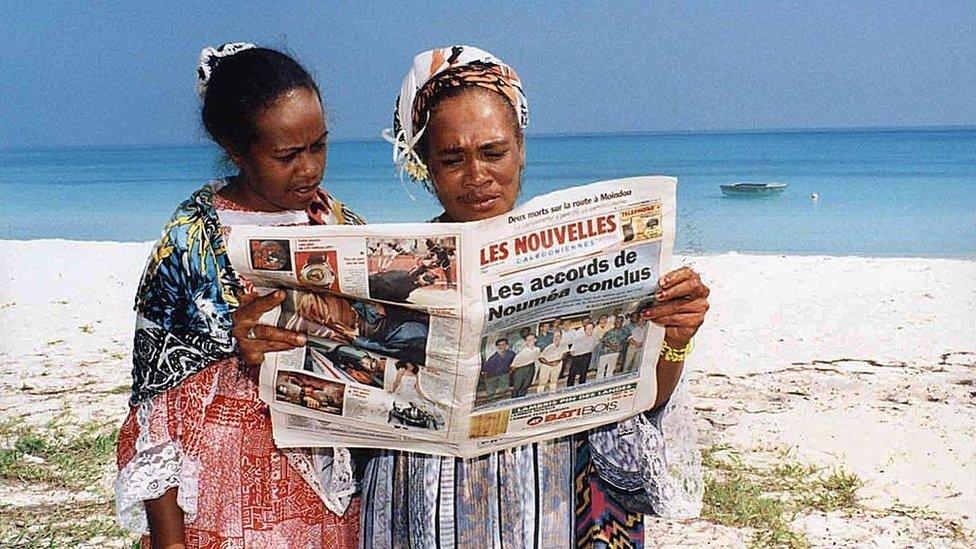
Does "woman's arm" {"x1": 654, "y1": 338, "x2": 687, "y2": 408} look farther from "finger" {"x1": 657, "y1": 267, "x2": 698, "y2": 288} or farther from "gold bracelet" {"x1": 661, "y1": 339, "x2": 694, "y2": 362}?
"finger" {"x1": 657, "y1": 267, "x2": 698, "y2": 288}

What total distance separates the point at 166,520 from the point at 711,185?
2559 centimetres

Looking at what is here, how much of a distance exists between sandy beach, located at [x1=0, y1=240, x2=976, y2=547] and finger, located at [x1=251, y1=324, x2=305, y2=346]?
160 centimetres

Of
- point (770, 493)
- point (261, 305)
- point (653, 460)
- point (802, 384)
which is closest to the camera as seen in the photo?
point (261, 305)

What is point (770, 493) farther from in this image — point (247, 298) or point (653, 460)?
point (247, 298)

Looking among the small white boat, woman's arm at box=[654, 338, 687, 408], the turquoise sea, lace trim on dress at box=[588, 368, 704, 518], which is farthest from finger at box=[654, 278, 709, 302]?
the small white boat

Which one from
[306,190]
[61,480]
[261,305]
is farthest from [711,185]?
[261,305]

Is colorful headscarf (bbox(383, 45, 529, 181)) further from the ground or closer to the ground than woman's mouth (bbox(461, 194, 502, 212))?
further from the ground

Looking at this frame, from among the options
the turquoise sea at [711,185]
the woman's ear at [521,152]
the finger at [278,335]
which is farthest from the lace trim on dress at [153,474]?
the turquoise sea at [711,185]

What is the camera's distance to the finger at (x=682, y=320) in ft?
5.88

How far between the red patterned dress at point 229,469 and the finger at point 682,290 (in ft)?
2.24

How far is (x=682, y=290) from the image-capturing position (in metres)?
1.77

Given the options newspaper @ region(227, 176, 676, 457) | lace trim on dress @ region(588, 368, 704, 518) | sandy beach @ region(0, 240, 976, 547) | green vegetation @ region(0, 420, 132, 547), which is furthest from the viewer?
sandy beach @ region(0, 240, 976, 547)

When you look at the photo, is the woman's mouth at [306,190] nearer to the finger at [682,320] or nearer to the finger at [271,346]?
the finger at [271,346]

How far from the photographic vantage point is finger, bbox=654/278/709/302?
1.77 metres
